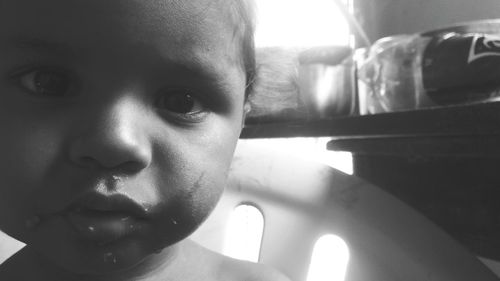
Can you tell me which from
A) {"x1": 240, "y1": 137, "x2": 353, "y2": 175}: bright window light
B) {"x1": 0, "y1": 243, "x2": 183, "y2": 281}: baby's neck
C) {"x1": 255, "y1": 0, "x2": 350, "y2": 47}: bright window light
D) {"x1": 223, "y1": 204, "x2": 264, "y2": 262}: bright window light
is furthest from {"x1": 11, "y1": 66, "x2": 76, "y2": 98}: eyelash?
{"x1": 240, "y1": 137, "x2": 353, "y2": 175}: bright window light

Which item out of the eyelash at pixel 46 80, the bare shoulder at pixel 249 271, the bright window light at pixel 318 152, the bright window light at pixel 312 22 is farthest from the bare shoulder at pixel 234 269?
the bright window light at pixel 318 152

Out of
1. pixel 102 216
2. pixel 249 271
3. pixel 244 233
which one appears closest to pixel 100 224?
pixel 102 216

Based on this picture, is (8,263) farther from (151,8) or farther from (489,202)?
(489,202)

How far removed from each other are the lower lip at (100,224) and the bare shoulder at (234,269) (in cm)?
18

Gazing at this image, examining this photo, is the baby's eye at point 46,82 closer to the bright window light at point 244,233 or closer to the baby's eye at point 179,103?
the baby's eye at point 179,103

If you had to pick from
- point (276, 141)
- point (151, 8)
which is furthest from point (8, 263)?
point (276, 141)

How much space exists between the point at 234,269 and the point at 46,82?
10.8 inches

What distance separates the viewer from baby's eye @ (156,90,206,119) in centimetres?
34

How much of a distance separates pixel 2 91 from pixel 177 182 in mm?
137

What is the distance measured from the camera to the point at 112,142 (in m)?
0.29

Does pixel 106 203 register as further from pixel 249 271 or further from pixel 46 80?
pixel 249 271

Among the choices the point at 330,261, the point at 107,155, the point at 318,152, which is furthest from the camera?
the point at 318,152

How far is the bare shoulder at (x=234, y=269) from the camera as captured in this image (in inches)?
18.9

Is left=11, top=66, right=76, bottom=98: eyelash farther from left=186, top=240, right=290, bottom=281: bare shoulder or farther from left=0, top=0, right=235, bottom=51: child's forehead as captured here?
left=186, top=240, right=290, bottom=281: bare shoulder
